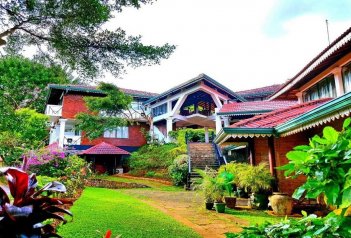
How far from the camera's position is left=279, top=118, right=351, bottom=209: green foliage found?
164 centimetres

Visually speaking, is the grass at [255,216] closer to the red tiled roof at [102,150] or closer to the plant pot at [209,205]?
the plant pot at [209,205]

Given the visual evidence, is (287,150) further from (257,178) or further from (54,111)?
(54,111)

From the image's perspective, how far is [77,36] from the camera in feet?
23.7

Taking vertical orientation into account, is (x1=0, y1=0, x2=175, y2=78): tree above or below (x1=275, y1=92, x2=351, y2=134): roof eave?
above

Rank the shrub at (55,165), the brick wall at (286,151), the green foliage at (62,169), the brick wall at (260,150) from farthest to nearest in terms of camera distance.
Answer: the green foliage at (62,169) < the shrub at (55,165) < the brick wall at (260,150) < the brick wall at (286,151)

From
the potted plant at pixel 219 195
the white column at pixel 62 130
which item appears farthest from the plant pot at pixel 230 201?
the white column at pixel 62 130

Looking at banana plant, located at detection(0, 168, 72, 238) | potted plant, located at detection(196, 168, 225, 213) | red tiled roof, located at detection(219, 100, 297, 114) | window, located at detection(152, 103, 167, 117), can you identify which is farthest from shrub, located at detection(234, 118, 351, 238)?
window, located at detection(152, 103, 167, 117)

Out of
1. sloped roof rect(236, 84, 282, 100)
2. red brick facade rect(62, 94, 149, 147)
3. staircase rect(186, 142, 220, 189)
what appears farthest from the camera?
sloped roof rect(236, 84, 282, 100)

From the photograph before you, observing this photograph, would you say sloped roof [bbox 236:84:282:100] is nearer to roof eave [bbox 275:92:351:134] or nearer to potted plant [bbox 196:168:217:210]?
roof eave [bbox 275:92:351:134]

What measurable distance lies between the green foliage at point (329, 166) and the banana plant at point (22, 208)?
1.48 metres

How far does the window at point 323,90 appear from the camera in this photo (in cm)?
820

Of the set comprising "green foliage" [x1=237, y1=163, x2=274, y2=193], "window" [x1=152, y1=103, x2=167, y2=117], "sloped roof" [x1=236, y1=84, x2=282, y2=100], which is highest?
"sloped roof" [x1=236, y1=84, x2=282, y2=100]

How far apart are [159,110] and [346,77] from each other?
2145 centimetres

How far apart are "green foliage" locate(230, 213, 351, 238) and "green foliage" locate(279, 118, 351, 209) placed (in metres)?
0.13
